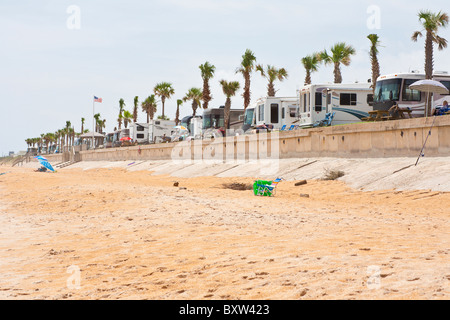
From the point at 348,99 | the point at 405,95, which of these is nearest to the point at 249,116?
the point at 348,99

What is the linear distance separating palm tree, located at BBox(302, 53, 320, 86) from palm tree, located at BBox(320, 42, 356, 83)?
4.61m

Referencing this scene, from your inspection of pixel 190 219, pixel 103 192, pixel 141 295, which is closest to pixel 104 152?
pixel 103 192

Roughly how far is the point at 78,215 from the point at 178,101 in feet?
237

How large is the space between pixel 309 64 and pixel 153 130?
22.0 meters

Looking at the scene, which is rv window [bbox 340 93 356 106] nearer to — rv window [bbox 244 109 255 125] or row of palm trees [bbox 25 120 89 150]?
rv window [bbox 244 109 255 125]

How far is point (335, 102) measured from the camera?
28.6 m

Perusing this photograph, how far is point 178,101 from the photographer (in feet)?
273

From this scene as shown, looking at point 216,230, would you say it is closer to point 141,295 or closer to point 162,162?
point 141,295

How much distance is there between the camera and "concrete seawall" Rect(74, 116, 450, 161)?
17.3 meters

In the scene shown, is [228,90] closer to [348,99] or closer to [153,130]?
[153,130]

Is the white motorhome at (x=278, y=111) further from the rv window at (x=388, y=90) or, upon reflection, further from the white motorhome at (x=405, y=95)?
the white motorhome at (x=405, y=95)

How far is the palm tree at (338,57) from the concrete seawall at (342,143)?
53.1ft

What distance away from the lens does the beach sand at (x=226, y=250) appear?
5.23 m

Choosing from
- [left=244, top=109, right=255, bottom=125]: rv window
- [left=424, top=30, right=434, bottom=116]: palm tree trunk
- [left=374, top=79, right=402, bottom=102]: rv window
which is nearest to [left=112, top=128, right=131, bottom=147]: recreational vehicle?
[left=244, top=109, right=255, bottom=125]: rv window
